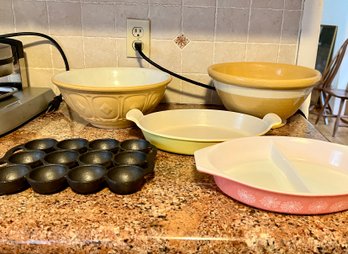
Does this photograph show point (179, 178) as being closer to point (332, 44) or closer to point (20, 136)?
point (20, 136)

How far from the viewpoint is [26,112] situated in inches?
31.3

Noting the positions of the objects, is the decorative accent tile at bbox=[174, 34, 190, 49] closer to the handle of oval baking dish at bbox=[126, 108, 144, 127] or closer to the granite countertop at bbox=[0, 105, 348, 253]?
the handle of oval baking dish at bbox=[126, 108, 144, 127]

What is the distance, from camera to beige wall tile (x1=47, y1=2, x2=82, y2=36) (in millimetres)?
911

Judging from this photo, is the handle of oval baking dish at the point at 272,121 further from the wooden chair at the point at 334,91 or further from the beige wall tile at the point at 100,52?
the wooden chair at the point at 334,91

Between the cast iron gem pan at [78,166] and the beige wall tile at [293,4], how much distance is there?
59 cm

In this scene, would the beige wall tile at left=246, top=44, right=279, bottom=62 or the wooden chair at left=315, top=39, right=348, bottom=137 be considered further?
the wooden chair at left=315, top=39, right=348, bottom=137

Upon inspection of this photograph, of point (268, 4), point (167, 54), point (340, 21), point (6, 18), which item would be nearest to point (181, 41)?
point (167, 54)

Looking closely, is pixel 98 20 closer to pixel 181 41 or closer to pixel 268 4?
pixel 181 41

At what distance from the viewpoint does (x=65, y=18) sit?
0.92 m

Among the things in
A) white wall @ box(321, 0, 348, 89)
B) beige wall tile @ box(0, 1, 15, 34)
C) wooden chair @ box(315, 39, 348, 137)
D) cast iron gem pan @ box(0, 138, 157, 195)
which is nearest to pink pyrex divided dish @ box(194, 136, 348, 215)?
cast iron gem pan @ box(0, 138, 157, 195)

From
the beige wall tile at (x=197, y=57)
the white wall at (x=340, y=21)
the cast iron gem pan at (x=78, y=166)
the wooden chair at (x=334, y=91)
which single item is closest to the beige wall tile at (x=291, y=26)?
the beige wall tile at (x=197, y=57)

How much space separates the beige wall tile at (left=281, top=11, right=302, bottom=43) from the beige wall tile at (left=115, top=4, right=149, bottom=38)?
1.29 feet

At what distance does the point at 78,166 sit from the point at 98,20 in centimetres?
54

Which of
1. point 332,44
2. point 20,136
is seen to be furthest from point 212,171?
point 332,44
